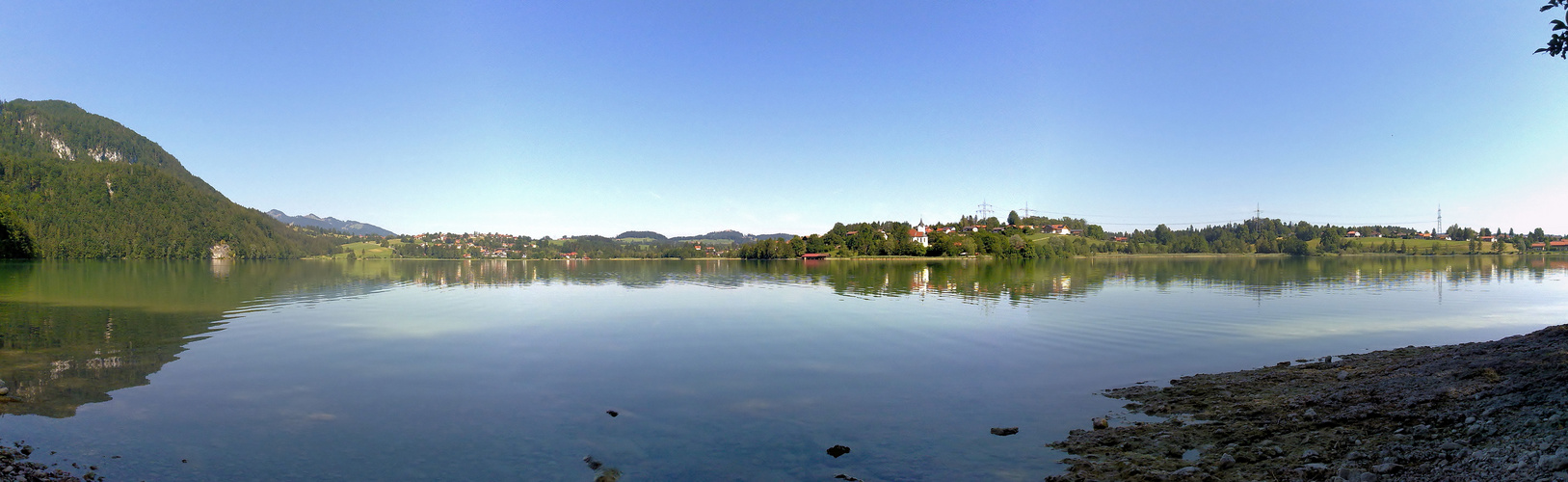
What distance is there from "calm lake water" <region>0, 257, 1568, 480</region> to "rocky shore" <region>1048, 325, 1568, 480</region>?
1.35m

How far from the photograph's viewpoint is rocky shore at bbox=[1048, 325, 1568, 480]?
780cm

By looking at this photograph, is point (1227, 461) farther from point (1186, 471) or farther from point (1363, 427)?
point (1363, 427)

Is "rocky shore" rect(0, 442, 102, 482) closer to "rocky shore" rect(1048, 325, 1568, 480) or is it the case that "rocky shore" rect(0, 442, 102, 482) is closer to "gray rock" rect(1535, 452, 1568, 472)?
"rocky shore" rect(1048, 325, 1568, 480)

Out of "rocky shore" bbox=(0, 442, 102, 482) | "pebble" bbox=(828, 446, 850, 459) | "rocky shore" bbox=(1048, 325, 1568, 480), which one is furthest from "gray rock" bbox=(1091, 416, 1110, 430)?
"rocky shore" bbox=(0, 442, 102, 482)

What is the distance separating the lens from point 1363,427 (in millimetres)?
9992

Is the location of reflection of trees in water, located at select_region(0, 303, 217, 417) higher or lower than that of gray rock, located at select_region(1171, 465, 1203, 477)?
lower

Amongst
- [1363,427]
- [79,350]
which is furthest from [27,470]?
[1363,427]

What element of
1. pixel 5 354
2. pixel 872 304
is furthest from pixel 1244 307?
pixel 5 354

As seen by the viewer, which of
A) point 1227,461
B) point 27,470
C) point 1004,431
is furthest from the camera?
point 1004,431

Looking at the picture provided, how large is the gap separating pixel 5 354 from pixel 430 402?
51.2 feet

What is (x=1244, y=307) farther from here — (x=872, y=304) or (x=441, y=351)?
(x=441, y=351)

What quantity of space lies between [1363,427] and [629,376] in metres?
14.5

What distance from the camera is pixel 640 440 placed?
12.0 metres

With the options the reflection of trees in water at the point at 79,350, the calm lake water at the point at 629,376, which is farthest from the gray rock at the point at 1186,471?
the reflection of trees in water at the point at 79,350
